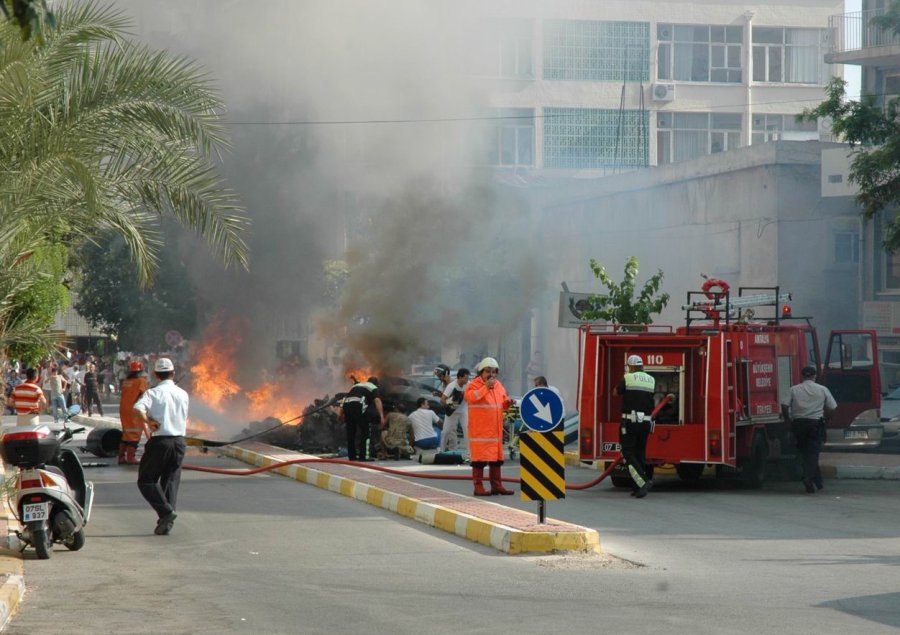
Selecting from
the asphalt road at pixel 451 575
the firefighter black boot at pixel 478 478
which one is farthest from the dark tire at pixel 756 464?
the firefighter black boot at pixel 478 478

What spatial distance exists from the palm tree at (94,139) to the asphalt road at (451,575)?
2.73 metres

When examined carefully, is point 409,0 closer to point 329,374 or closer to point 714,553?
point 329,374

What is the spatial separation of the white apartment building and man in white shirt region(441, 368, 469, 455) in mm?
24603

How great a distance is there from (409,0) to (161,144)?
54.9 feet

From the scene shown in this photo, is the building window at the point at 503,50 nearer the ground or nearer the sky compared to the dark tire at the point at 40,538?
nearer the sky

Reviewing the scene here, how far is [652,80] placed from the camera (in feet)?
155

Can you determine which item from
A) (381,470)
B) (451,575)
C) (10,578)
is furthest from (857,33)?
(10,578)

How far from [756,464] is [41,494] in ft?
30.9

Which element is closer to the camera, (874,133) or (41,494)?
(41,494)

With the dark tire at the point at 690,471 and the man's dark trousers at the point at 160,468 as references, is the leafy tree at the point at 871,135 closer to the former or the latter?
the dark tire at the point at 690,471

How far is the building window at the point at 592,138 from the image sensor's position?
45938 millimetres

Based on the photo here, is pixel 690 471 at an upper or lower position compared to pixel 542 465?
lower

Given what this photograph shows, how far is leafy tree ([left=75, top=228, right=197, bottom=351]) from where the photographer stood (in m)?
30.9

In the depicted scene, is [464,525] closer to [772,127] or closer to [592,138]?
[592,138]
